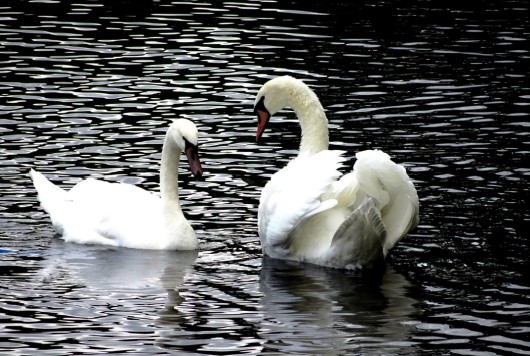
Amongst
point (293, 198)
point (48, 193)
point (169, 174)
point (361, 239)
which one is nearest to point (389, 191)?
point (361, 239)

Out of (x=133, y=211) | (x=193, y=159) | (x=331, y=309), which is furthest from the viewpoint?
(x=133, y=211)

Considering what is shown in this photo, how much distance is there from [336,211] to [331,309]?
1554 mm

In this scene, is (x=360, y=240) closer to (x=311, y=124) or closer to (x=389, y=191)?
(x=389, y=191)

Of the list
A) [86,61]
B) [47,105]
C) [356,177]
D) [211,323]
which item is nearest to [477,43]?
[86,61]

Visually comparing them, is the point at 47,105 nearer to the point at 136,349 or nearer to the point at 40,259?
the point at 40,259

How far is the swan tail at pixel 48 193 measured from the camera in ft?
45.7

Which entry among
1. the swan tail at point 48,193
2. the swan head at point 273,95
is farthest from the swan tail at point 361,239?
the swan tail at point 48,193

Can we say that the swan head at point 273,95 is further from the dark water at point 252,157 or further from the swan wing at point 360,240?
the swan wing at point 360,240

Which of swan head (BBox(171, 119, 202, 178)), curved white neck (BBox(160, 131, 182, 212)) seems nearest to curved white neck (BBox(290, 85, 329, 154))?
swan head (BBox(171, 119, 202, 178))

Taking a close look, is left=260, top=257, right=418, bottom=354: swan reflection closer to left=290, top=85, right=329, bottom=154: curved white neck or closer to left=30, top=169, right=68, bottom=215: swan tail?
left=290, top=85, right=329, bottom=154: curved white neck

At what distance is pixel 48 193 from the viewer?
1409 cm

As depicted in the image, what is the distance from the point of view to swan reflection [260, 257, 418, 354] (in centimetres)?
1024

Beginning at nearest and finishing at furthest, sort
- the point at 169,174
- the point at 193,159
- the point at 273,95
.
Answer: the point at 193,159 → the point at 169,174 → the point at 273,95

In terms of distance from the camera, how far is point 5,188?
1498 cm
